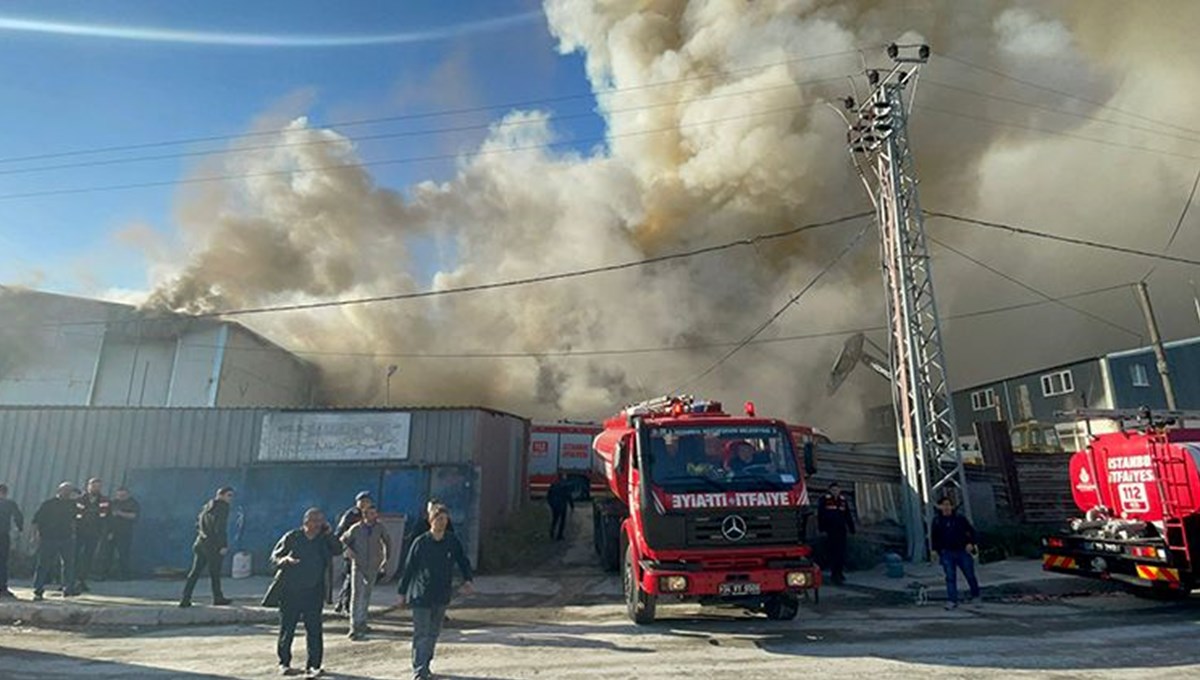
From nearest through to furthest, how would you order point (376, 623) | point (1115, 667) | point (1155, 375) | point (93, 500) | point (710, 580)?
point (1115, 667)
point (710, 580)
point (376, 623)
point (93, 500)
point (1155, 375)

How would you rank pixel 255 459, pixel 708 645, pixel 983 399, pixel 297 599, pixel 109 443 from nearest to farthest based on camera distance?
pixel 297 599, pixel 708 645, pixel 255 459, pixel 109 443, pixel 983 399

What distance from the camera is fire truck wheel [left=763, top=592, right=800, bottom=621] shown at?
315 inches

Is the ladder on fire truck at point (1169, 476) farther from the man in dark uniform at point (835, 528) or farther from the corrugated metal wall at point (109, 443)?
the corrugated metal wall at point (109, 443)

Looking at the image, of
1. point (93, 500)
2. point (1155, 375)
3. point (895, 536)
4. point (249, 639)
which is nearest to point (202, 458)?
point (93, 500)

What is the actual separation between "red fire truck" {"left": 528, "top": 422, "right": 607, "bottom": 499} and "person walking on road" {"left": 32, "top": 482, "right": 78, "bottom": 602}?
43.5ft

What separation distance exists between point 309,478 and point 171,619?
486 centimetres

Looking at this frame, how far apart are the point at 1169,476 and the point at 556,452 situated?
16765 mm

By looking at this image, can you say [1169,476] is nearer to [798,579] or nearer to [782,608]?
[782,608]

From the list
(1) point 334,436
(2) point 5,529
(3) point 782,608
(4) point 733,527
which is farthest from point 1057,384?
(2) point 5,529

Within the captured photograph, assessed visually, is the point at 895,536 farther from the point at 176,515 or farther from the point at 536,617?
the point at 176,515

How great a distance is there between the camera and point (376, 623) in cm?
852

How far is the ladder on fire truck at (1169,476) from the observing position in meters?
8.30

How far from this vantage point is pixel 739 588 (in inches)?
279

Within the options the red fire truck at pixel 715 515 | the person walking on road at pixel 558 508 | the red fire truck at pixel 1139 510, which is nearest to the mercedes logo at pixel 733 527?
the red fire truck at pixel 715 515
